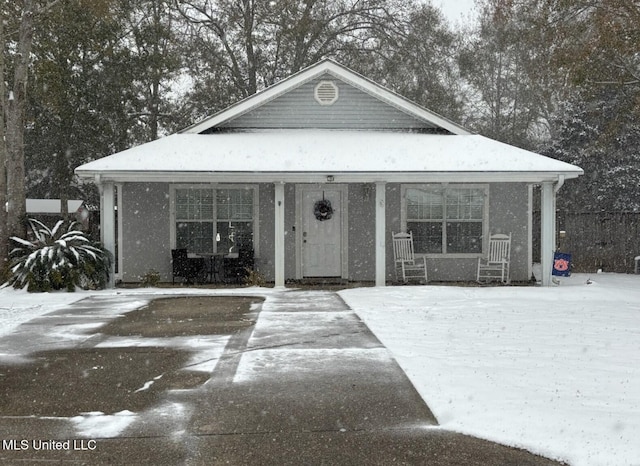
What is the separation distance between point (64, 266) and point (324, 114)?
646cm

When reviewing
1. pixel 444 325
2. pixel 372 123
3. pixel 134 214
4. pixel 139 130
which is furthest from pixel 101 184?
pixel 139 130

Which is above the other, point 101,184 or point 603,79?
point 603,79

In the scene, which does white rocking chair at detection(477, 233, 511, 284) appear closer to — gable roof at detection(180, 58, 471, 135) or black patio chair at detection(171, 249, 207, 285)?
gable roof at detection(180, 58, 471, 135)

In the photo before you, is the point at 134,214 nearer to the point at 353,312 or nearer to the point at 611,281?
the point at 353,312

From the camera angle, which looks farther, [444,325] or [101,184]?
[101,184]

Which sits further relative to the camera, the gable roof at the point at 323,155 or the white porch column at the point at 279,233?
the white porch column at the point at 279,233

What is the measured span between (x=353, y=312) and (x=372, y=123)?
662 centimetres

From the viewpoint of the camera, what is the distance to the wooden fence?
1772 cm

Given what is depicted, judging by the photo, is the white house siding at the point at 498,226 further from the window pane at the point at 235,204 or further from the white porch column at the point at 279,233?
the window pane at the point at 235,204

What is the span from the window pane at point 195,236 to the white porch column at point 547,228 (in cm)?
698

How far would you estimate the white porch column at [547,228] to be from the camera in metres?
13.2

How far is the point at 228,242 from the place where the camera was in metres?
14.2

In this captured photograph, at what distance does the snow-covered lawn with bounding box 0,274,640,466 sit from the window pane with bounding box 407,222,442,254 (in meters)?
2.28

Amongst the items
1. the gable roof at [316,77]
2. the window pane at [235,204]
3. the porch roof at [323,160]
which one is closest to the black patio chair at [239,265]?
the window pane at [235,204]
